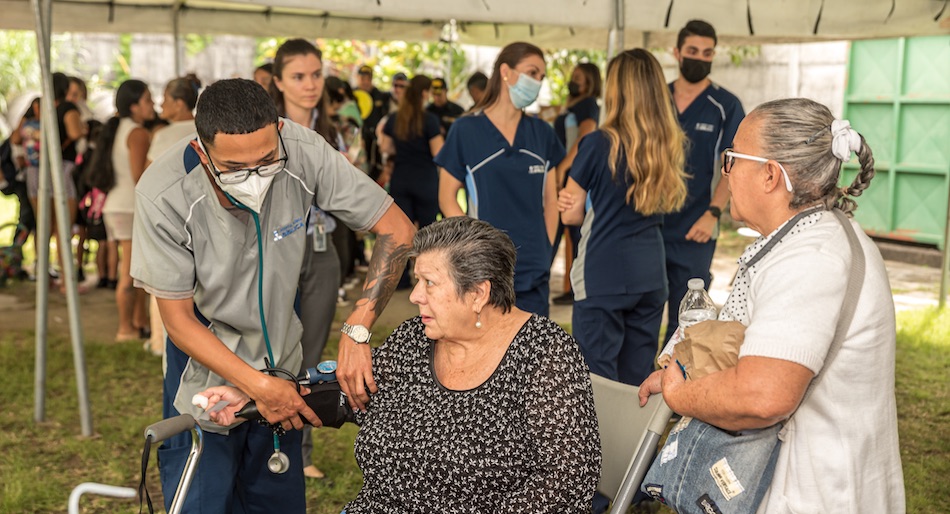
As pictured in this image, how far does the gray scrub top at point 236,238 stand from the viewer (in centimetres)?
262

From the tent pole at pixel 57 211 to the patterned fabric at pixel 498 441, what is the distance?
2.76 m

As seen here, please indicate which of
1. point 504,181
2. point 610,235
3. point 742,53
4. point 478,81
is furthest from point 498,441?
point 742,53

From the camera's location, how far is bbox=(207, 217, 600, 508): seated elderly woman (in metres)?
2.37

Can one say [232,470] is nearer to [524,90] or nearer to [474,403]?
[474,403]

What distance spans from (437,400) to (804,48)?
10.1 meters

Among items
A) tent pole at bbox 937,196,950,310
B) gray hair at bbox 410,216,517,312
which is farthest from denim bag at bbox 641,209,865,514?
tent pole at bbox 937,196,950,310

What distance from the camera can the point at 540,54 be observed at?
14.7 feet

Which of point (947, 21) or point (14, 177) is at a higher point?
point (947, 21)

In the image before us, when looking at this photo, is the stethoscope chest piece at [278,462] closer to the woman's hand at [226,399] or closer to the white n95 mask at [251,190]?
the woman's hand at [226,399]

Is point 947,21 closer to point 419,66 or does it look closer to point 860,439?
point 860,439

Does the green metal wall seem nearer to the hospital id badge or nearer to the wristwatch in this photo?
the hospital id badge

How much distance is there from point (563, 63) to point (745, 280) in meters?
11.1

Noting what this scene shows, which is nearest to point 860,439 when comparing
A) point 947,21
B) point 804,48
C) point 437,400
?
point 437,400

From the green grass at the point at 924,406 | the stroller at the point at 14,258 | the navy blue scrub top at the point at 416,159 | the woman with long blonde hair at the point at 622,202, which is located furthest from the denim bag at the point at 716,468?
the stroller at the point at 14,258
